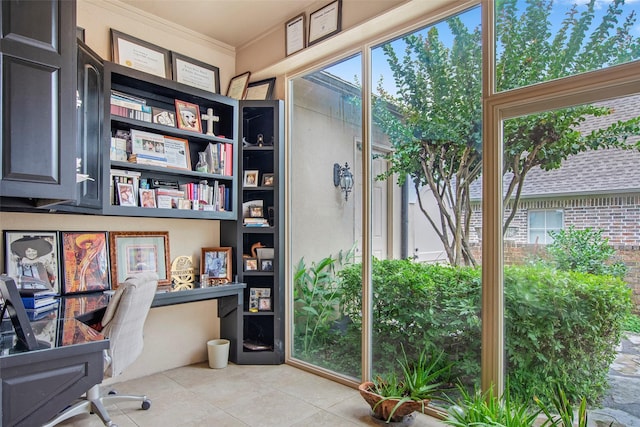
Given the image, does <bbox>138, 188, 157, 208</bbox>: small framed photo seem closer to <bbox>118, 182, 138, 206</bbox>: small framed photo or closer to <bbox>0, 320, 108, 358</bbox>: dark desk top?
<bbox>118, 182, 138, 206</bbox>: small framed photo

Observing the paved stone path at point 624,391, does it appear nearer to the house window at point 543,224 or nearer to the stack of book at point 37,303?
the house window at point 543,224

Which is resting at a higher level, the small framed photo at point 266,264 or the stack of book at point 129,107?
the stack of book at point 129,107

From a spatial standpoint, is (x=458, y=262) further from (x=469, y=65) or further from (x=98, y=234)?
(x=98, y=234)

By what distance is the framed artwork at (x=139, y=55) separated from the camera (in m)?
3.07

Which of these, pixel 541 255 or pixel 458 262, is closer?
pixel 541 255

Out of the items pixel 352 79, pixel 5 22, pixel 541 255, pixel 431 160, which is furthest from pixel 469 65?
pixel 5 22

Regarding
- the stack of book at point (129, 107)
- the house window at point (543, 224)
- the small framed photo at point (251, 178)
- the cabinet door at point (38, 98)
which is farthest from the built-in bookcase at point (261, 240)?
the house window at point (543, 224)

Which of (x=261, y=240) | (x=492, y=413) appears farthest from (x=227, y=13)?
(x=492, y=413)

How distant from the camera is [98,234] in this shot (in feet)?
9.74

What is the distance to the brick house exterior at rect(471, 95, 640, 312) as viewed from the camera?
1.93 metres

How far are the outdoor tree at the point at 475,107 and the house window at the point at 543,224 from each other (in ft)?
0.39

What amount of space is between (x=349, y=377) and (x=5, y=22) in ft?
9.64

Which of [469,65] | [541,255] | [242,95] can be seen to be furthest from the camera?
[242,95]

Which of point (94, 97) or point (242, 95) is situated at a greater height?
point (242, 95)
